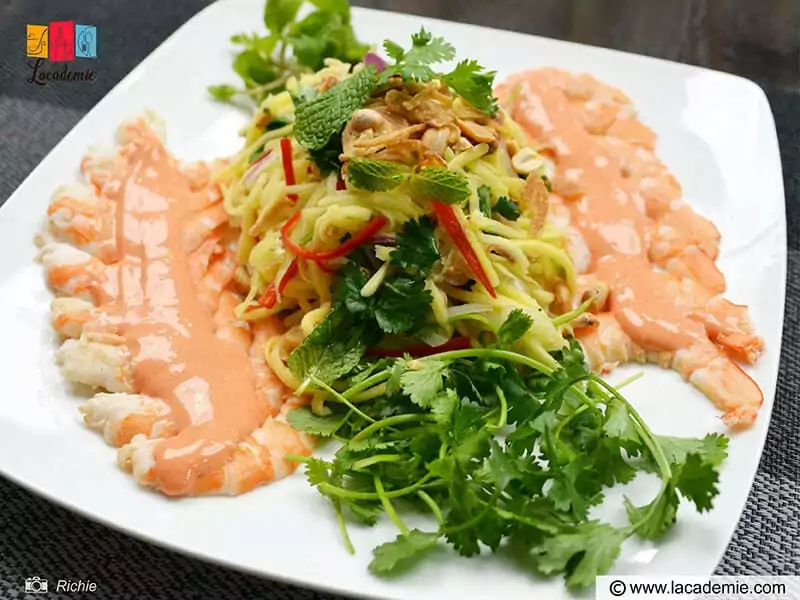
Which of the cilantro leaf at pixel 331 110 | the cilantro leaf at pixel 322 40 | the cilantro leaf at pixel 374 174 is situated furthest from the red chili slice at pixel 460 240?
the cilantro leaf at pixel 322 40

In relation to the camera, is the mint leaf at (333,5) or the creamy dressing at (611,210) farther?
the mint leaf at (333,5)

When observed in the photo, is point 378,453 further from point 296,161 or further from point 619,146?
point 619,146

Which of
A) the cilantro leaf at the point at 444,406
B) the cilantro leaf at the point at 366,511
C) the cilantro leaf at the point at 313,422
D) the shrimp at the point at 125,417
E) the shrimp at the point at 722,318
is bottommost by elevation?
the shrimp at the point at 125,417

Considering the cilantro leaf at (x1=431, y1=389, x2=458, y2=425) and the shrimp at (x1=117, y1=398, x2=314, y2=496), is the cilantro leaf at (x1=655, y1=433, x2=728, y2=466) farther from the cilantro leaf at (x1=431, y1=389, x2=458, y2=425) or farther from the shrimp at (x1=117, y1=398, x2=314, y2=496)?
the shrimp at (x1=117, y1=398, x2=314, y2=496)

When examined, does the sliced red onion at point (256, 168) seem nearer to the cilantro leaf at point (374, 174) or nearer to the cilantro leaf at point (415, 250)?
the cilantro leaf at point (374, 174)

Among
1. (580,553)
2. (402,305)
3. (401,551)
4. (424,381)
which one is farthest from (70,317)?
(580,553)

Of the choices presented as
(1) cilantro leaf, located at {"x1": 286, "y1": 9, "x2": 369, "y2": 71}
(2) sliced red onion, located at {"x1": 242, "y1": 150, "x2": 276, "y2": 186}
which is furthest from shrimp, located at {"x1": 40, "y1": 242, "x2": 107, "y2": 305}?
(1) cilantro leaf, located at {"x1": 286, "y1": 9, "x2": 369, "y2": 71}

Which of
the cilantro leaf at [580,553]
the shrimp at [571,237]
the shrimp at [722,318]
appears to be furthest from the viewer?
the shrimp at [571,237]
